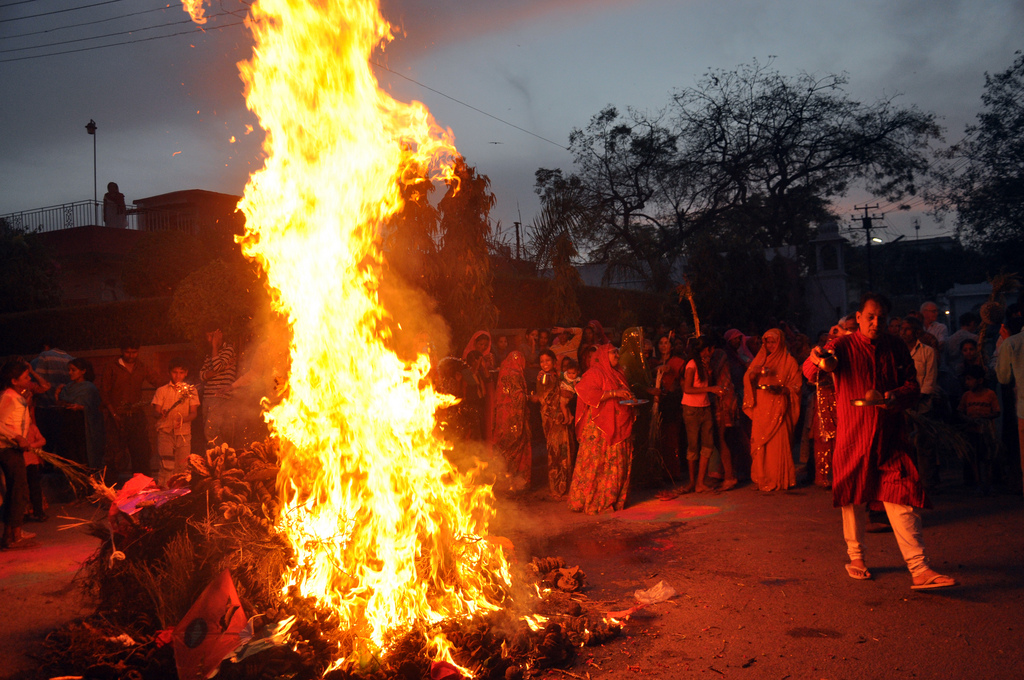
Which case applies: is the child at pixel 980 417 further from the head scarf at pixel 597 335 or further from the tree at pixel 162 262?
the tree at pixel 162 262

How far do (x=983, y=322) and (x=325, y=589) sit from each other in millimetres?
8226

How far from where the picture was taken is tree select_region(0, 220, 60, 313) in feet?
61.9

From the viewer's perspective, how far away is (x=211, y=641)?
3.98 m

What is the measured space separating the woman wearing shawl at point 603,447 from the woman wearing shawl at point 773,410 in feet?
5.36

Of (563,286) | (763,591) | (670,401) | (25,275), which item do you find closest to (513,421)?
(670,401)

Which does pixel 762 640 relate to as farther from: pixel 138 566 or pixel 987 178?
pixel 987 178

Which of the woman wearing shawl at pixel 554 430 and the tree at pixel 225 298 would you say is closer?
the woman wearing shawl at pixel 554 430

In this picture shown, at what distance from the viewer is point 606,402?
841 centimetres

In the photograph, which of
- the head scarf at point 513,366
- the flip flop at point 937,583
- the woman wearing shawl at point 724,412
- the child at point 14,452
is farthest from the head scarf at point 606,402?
the child at point 14,452

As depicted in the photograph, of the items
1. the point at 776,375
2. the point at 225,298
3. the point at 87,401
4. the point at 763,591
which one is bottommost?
the point at 763,591

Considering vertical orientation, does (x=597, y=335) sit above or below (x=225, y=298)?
below

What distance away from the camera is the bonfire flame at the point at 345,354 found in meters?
4.58

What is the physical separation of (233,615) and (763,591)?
3560 millimetres

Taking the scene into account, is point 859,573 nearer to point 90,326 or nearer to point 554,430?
point 554,430
